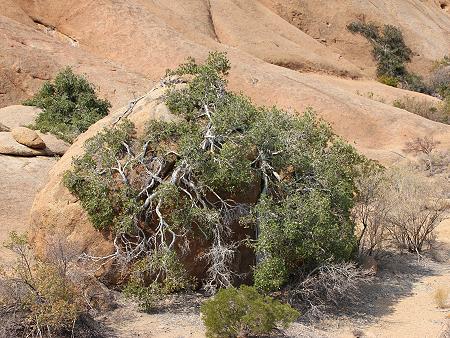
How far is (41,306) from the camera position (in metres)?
7.84

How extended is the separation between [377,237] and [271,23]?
79.2ft

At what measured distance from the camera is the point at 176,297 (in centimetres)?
990

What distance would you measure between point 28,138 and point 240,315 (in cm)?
1061

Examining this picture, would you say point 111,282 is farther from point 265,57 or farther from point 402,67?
point 402,67

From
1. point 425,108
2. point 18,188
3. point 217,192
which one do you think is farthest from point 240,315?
point 425,108

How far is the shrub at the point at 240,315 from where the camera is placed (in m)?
7.97

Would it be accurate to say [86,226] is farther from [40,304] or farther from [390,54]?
[390,54]

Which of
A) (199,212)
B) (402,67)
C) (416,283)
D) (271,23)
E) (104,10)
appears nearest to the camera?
(199,212)

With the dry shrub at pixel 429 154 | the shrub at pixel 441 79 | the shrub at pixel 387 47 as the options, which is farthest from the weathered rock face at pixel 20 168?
the shrub at pixel 441 79

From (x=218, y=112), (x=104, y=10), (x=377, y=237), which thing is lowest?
(x=377, y=237)

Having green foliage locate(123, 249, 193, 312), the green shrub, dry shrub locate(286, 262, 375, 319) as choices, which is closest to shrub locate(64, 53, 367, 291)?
green foliage locate(123, 249, 193, 312)

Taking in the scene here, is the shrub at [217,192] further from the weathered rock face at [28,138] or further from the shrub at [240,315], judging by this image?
the weathered rock face at [28,138]

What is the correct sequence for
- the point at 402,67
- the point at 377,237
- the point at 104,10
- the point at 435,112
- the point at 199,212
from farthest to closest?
1. the point at 402,67
2. the point at 435,112
3. the point at 104,10
4. the point at 377,237
5. the point at 199,212

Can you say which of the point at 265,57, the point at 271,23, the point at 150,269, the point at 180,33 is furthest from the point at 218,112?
the point at 271,23
